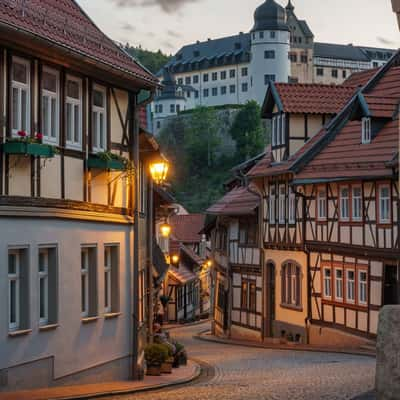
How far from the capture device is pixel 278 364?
22.6m

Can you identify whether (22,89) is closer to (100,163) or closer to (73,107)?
(73,107)

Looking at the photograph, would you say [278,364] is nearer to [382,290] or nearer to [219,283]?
[382,290]

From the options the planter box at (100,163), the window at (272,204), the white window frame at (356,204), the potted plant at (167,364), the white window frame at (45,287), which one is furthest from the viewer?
the window at (272,204)

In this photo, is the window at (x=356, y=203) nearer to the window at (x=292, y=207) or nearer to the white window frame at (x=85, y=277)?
the window at (x=292, y=207)

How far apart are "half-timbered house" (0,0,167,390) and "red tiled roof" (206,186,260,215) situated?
17864mm

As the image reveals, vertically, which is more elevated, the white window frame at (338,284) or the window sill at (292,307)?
the white window frame at (338,284)

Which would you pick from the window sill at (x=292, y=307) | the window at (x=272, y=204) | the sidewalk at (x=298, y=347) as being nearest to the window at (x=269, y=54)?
the sidewalk at (x=298, y=347)

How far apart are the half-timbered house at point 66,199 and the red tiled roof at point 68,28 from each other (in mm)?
30

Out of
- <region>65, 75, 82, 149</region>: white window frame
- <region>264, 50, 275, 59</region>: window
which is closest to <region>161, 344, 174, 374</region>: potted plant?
<region>65, 75, 82, 149</region>: white window frame

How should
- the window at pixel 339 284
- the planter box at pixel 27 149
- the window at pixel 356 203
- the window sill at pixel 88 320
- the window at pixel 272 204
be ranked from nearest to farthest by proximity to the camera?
the planter box at pixel 27 149 → the window sill at pixel 88 320 → the window at pixel 356 203 → the window at pixel 339 284 → the window at pixel 272 204

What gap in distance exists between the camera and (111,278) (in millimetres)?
17391

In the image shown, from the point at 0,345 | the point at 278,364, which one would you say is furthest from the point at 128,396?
the point at 278,364

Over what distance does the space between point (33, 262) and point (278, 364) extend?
1001 centimetres

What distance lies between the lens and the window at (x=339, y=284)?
28750 millimetres
